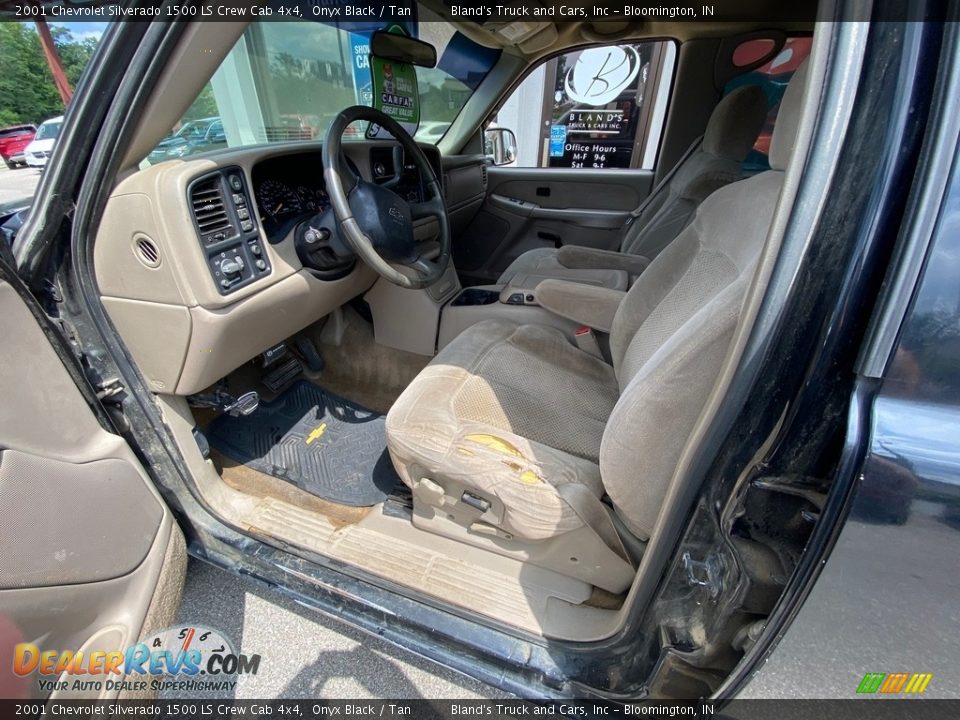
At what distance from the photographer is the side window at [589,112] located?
4398mm

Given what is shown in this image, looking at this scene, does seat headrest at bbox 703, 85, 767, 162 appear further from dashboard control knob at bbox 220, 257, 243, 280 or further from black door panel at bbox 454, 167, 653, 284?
dashboard control knob at bbox 220, 257, 243, 280

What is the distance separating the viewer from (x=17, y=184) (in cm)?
87

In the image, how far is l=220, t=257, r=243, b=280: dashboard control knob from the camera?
3.26 ft

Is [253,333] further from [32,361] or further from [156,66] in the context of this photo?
[156,66]

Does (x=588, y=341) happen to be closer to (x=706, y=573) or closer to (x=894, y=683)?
(x=706, y=573)

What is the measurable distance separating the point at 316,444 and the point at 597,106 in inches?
196

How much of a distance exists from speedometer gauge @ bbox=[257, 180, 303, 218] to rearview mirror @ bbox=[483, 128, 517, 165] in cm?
179

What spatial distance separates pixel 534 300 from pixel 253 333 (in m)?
0.89

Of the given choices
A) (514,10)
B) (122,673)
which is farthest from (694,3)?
(122,673)

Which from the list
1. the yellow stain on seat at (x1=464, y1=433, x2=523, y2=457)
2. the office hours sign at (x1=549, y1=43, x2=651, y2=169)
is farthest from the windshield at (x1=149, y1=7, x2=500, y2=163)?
the office hours sign at (x1=549, y1=43, x2=651, y2=169)

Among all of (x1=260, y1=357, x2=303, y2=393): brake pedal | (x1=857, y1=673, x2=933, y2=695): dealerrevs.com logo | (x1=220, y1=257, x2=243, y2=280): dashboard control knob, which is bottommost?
(x1=260, y1=357, x2=303, y2=393): brake pedal

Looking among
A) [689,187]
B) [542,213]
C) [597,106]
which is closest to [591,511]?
[689,187]

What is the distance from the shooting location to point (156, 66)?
0.77 metres

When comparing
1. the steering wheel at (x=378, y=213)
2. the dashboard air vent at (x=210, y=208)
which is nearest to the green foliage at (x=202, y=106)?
the dashboard air vent at (x=210, y=208)
